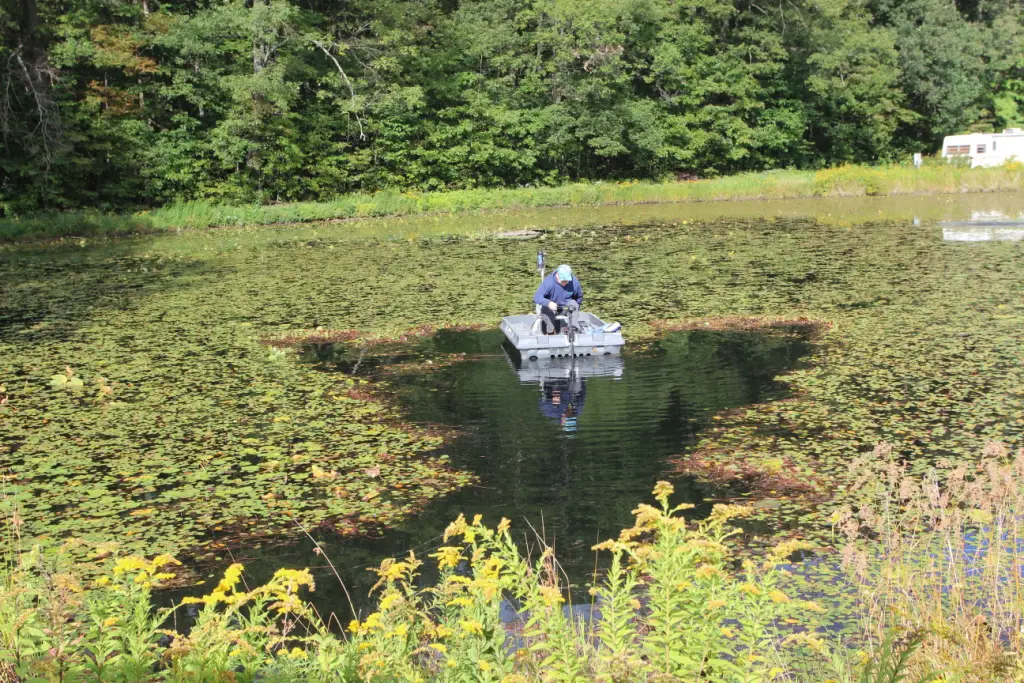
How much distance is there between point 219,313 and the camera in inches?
577

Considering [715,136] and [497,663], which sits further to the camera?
[715,136]

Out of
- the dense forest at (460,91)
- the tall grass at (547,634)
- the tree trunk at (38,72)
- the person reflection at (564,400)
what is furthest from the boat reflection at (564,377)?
the dense forest at (460,91)

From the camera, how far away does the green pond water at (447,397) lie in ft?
22.6

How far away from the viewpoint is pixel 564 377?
10.5 m

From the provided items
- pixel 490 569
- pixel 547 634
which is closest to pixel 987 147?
→ pixel 490 569

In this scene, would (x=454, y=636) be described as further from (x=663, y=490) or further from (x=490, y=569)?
(x=663, y=490)

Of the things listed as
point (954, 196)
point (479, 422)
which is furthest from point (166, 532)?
point (954, 196)

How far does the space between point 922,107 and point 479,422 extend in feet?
131

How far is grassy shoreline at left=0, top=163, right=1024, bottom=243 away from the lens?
2862 centimetres

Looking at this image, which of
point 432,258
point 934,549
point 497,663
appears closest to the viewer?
point 497,663

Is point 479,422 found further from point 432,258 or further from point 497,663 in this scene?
point 432,258

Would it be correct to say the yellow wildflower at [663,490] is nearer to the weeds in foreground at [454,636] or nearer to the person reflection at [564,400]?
the weeds in foreground at [454,636]

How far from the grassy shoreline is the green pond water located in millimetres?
9599

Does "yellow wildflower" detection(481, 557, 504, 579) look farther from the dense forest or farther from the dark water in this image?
the dense forest
